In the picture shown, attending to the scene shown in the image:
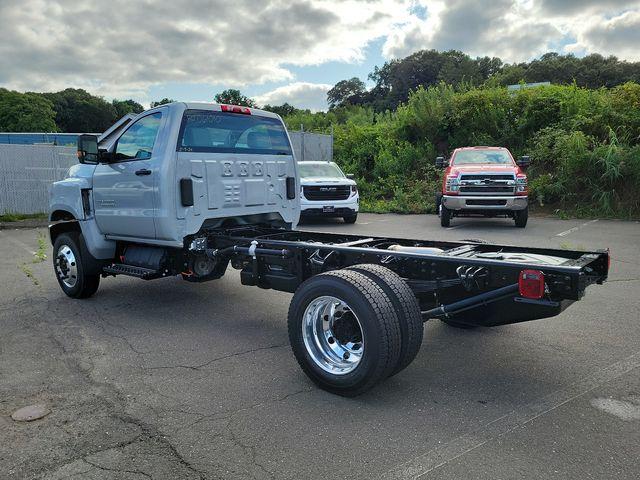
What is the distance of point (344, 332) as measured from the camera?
3.70 metres

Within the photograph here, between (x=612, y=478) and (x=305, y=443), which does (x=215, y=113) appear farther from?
(x=612, y=478)

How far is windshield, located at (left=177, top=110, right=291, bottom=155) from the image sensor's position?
542 centimetres

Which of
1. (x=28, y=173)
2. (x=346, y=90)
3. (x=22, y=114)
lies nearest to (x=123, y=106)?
(x=22, y=114)

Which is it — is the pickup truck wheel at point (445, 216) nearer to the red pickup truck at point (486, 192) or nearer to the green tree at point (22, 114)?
the red pickup truck at point (486, 192)

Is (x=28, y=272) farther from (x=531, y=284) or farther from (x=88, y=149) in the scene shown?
(x=531, y=284)

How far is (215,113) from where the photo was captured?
5699 mm

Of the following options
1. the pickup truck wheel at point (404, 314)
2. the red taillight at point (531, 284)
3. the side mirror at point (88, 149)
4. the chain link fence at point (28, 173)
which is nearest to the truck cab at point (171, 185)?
the side mirror at point (88, 149)

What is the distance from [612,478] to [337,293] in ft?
6.09

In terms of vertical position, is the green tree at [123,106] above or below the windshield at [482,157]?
above

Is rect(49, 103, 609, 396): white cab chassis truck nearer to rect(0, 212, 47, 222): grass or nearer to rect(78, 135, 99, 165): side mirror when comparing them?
rect(78, 135, 99, 165): side mirror

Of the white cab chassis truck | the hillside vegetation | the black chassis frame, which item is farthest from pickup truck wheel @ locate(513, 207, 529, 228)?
the black chassis frame

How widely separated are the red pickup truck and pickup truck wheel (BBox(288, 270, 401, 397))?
948 cm

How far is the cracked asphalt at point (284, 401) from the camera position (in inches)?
109

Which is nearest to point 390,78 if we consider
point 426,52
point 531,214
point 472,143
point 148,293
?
point 426,52
